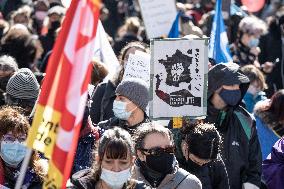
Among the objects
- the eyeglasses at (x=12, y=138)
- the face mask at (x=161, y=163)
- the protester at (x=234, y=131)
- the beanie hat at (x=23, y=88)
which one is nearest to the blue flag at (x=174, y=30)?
the protester at (x=234, y=131)

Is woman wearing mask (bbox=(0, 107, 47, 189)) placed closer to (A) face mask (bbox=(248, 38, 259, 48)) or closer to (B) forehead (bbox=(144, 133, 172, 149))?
(B) forehead (bbox=(144, 133, 172, 149))

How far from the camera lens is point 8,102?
7566 millimetres

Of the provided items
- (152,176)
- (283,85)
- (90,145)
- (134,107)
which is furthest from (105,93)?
(283,85)

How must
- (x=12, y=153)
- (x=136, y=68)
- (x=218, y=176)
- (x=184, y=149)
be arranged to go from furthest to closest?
1. (x=136, y=68)
2. (x=218, y=176)
3. (x=184, y=149)
4. (x=12, y=153)

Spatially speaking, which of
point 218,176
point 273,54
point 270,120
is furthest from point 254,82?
point 273,54

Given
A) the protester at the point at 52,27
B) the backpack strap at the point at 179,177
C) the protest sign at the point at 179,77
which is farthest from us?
the protester at the point at 52,27

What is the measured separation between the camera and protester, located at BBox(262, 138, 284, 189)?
23.1ft

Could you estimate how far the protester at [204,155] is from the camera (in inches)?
261

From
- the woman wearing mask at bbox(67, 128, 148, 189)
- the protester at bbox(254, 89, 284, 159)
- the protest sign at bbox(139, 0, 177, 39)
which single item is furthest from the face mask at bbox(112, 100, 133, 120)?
the protest sign at bbox(139, 0, 177, 39)

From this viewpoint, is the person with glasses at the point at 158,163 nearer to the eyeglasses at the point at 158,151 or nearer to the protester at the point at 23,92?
the eyeglasses at the point at 158,151

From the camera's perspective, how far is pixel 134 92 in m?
7.34

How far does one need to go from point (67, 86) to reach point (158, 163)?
1.97 m

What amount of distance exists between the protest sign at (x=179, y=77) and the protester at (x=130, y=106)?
1.00ft

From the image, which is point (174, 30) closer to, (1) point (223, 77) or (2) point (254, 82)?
(2) point (254, 82)
